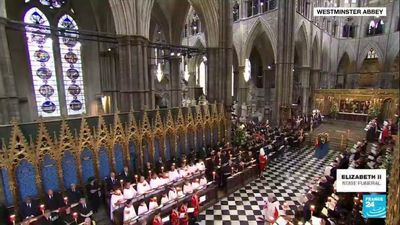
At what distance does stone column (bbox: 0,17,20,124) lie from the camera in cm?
730

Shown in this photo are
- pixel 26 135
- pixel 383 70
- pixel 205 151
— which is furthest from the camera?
pixel 383 70

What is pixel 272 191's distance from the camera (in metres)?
10.6

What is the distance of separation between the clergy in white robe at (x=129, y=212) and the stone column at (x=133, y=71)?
494cm

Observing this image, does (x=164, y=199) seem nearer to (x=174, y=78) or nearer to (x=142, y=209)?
(x=142, y=209)

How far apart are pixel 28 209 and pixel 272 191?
30.8 feet

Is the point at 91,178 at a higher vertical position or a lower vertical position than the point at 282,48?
lower

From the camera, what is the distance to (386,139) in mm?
14797

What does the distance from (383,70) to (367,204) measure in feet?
114

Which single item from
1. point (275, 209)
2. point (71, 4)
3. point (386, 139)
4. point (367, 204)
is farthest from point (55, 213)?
point (386, 139)

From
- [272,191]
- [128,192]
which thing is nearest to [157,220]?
[128,192]

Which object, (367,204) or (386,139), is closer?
(367,204)

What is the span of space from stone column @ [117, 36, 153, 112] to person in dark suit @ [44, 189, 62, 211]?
4.77m

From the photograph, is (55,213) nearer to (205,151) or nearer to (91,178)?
(91,178)

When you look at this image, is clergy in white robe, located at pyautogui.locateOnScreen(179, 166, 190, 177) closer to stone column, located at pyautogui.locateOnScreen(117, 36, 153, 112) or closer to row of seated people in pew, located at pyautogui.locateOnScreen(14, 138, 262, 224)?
row of seated people in pew, located at pyautogui.locateOnScreen(14, 138, 262, 224)
